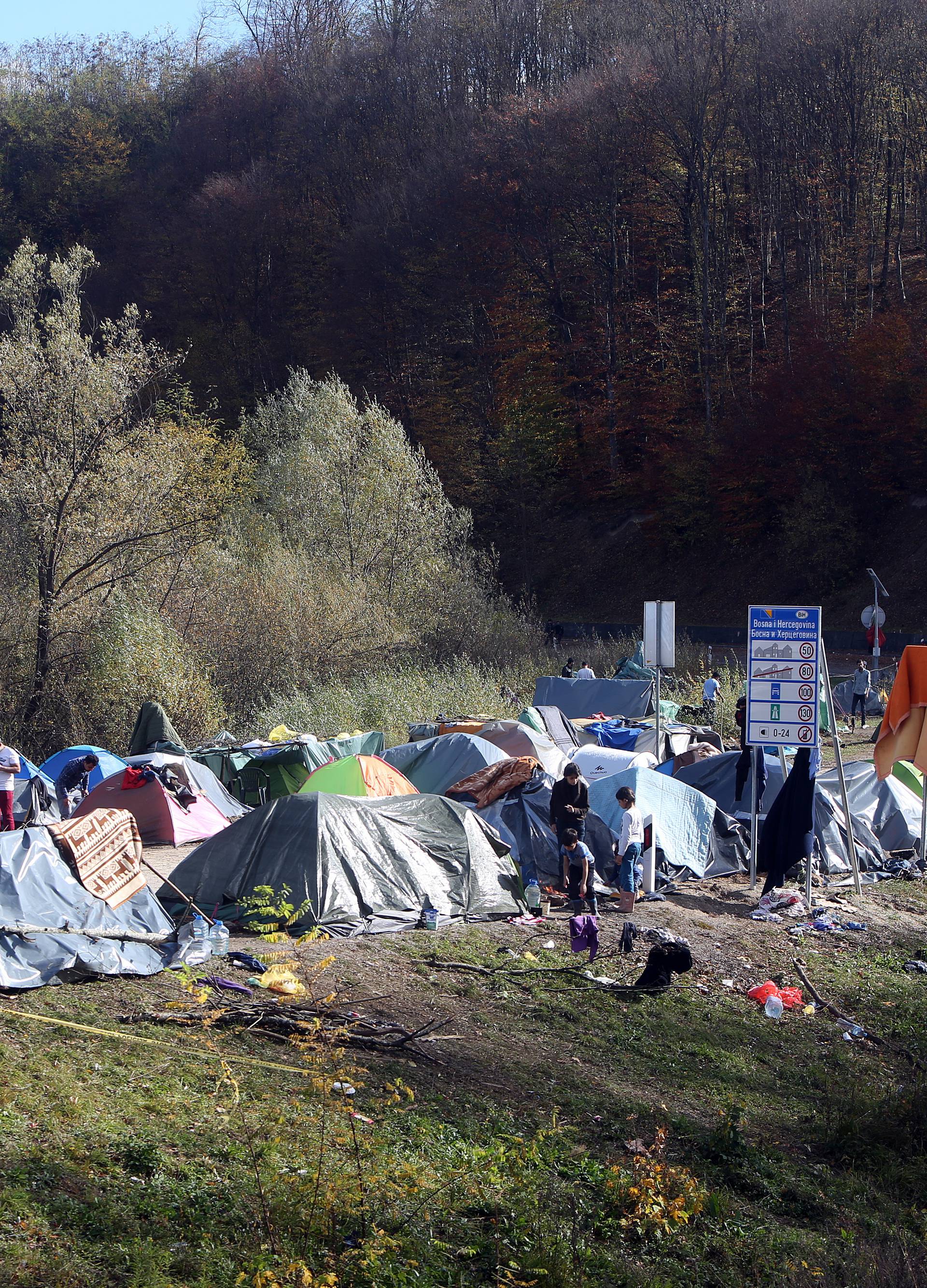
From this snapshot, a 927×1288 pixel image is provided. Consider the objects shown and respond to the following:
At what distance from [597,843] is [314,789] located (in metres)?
3.45

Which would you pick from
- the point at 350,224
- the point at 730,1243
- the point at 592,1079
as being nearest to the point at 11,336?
the point at 592,1079

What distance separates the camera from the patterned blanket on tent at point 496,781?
→ 1272 cm

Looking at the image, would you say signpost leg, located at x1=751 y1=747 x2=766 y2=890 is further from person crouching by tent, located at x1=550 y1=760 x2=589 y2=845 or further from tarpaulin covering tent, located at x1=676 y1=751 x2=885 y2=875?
person crouching by tent, located at x1=550 y1=760 x2=589 y2=845

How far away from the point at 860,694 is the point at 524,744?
Result: 11563mm

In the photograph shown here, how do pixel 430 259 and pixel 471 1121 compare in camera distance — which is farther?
pixel 430 259

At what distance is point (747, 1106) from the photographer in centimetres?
741

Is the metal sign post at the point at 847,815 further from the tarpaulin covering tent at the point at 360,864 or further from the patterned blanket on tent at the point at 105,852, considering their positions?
the patterned blanket on tent at the point at 105,852

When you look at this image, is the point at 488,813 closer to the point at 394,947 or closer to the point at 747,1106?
the point at 394,947

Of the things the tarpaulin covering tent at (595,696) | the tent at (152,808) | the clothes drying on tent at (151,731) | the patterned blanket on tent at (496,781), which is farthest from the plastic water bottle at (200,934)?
the tarpaulin covering tent at (595,696)

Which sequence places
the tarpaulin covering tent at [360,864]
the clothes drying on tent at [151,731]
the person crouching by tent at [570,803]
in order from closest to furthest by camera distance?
1. the tarpaulin covering tent at [360,864]
2. the person crouching by tent at [570,803]
3. the clothes drying on tent at [151,731]

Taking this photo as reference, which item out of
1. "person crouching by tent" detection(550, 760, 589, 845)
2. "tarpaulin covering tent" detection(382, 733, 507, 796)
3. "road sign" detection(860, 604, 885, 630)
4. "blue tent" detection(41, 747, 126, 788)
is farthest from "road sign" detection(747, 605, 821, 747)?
"road sign" detection(860, 604, 885, 630)

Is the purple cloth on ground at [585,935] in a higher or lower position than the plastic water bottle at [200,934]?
lower

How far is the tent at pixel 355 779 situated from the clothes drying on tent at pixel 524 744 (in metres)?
2.69

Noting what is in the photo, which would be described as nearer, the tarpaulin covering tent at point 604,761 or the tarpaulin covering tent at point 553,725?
the tarpaulin covering tent at point 604,761
